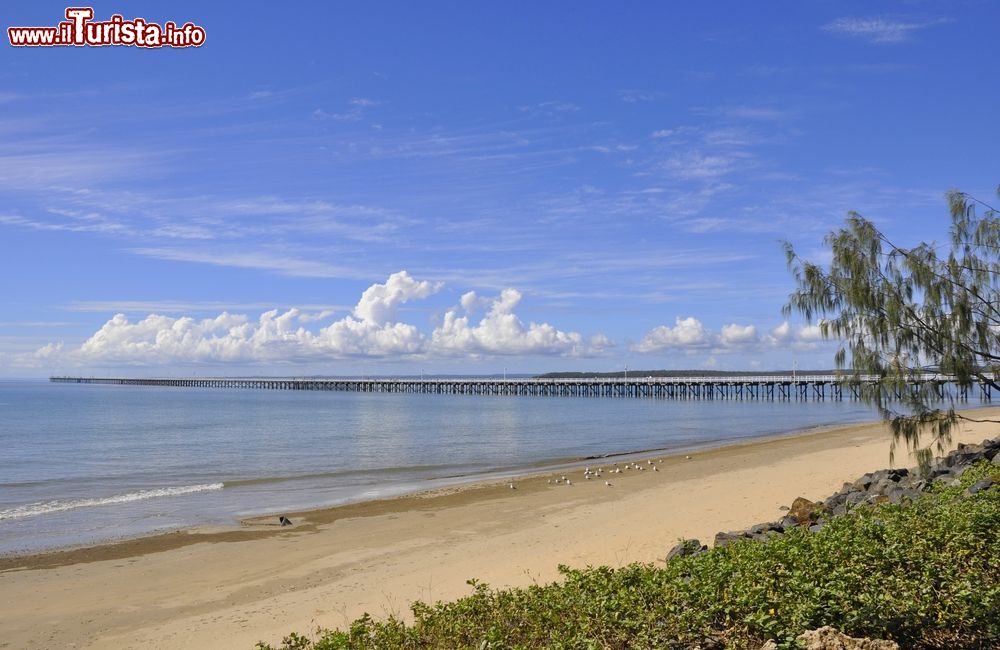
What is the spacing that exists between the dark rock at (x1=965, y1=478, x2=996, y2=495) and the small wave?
2017cm

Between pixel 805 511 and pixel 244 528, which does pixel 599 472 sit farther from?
pixel 805 511

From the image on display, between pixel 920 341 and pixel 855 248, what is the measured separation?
1903 mm

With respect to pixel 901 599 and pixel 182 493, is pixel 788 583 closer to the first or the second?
pixel 901 599

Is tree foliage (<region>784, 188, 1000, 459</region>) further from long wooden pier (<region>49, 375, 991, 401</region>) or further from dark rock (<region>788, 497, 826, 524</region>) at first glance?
long wooden pier (<region>49, 375, 991, 401</region>)

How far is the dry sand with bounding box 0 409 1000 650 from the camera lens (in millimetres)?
10305

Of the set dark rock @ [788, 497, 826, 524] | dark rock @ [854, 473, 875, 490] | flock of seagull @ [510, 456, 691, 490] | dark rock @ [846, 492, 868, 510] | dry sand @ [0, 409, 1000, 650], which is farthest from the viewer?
flock of seagull @ [510, 456, 691, 490]

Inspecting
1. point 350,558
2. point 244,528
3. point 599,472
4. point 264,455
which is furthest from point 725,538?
point 264,455

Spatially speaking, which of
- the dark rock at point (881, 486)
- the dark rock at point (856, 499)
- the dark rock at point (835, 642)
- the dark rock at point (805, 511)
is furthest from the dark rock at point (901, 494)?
the dark rock at point (835, 642)

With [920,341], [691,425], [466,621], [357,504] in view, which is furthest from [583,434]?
[466,621]

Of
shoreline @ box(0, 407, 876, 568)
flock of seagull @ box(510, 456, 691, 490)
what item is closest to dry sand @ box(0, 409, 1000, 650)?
shoreline @ box(0, 407, 876, 568)

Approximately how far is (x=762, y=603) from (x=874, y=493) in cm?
924

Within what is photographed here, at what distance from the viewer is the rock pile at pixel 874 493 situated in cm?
1006

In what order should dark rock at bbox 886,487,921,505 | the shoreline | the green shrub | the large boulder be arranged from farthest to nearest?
1. the shoreline
2. dark rock at bbox 886,487,921,505
3. the green shrub
4. the large boulder

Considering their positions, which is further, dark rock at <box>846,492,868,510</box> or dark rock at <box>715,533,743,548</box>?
dark rock at <box>846,492,868,510</box>
